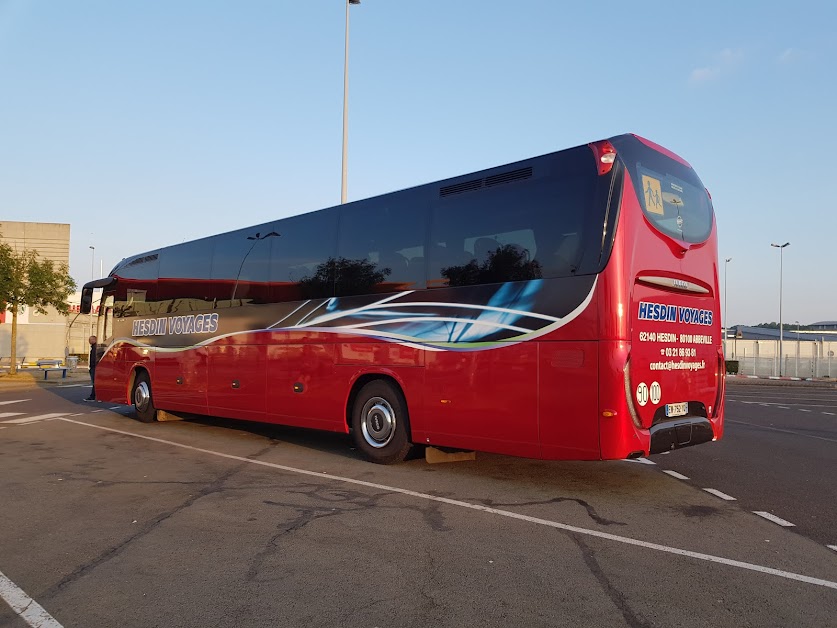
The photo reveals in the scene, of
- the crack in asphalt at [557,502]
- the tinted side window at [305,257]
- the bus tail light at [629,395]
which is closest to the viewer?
the crack in asphalt at [557,502]

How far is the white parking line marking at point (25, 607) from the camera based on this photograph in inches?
140

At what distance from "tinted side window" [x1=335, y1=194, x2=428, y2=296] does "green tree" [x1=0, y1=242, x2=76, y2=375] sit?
73.2ft

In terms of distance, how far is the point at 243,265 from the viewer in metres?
10.8

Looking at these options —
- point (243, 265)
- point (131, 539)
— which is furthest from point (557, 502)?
point (243, 265)

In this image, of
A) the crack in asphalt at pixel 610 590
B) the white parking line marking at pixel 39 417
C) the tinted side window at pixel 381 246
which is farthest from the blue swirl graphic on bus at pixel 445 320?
the white parking line marking at pixel 39 417

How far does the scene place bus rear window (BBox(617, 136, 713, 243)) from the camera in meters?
6.54

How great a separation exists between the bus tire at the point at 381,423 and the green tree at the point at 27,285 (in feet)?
74.5

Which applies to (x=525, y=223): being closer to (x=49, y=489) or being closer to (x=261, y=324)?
(x=261, y=324)

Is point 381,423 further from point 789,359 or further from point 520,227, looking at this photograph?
point 789,359

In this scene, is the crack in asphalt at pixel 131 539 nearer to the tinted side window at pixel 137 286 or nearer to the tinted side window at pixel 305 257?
the tinted side window at pixel 305 257

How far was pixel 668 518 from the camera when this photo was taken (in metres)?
5.84

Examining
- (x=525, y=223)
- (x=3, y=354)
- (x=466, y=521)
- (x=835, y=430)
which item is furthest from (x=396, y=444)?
(x=3, y=354)

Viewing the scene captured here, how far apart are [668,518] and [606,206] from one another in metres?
2.96

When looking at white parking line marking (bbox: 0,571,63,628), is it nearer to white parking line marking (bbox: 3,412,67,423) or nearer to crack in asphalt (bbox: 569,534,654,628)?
crack in asphalt (bbox: 569,534,654,628)
